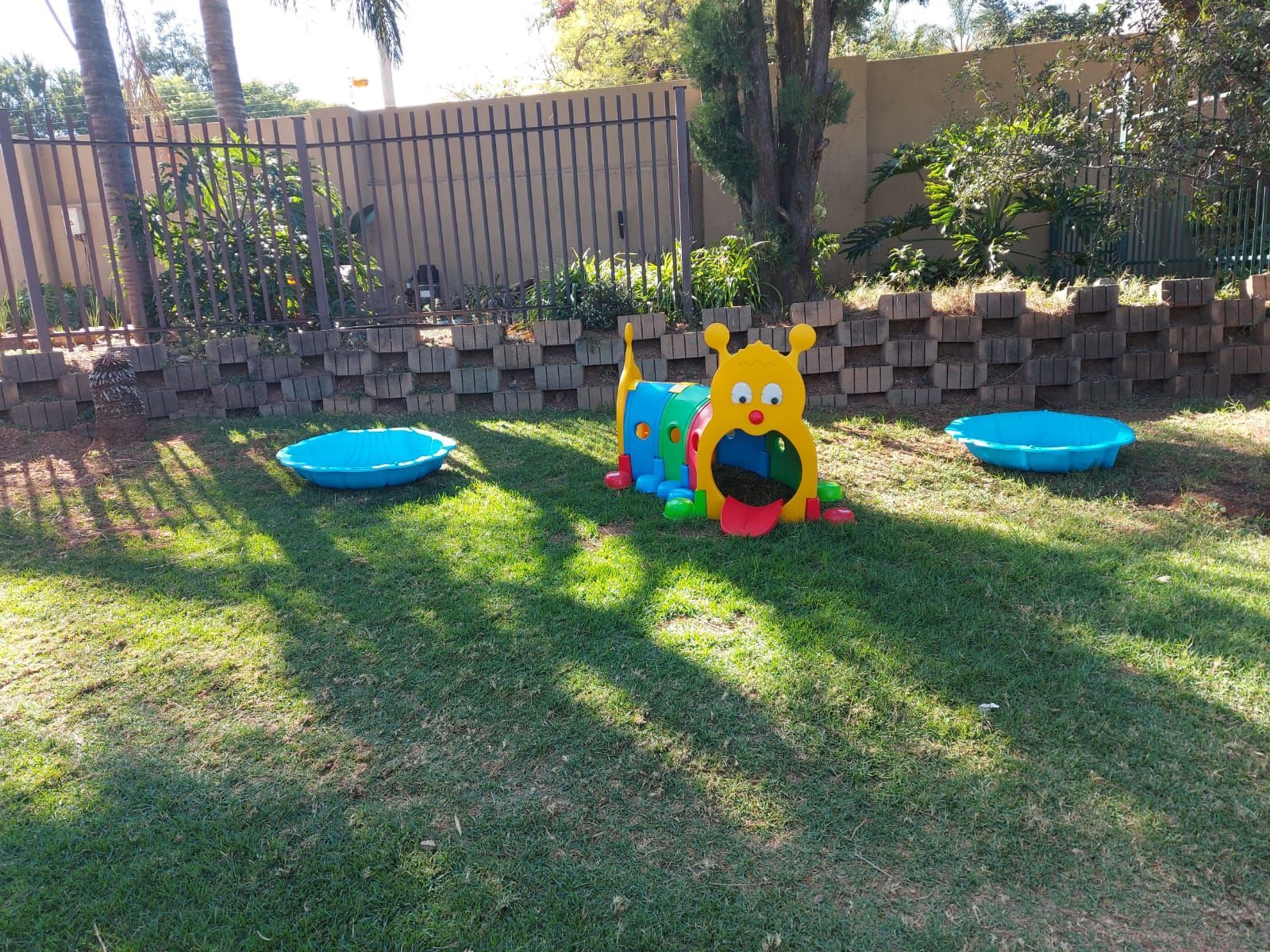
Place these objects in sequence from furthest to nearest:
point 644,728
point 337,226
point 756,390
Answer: point 337,226, point 756,390, point 644,728

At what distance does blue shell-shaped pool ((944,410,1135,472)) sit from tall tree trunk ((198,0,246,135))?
9.81m

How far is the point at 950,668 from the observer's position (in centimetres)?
312

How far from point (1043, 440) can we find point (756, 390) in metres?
2.42

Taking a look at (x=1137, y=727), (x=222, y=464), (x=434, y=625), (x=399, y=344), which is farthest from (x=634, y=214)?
(x=1137, y=727)

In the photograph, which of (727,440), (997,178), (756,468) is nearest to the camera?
(756,468)

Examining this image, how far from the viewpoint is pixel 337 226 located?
388 inches

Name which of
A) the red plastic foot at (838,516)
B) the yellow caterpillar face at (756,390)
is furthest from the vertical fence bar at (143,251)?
the red plastic foot at (838,516)

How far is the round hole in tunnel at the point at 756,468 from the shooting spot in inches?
197

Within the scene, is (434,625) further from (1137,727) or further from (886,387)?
(886,387)

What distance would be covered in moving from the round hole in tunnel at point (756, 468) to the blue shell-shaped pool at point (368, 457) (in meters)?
1.69

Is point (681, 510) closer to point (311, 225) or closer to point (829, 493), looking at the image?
point (829, 493)

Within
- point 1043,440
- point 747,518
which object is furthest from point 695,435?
point 1043,440

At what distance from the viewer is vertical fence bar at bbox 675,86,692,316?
23.7 ft

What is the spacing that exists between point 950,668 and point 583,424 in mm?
4114
